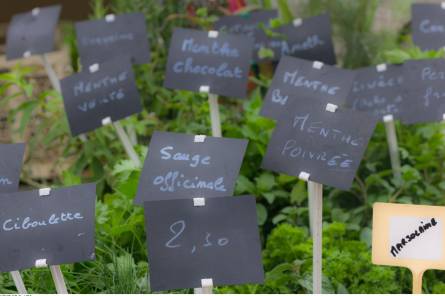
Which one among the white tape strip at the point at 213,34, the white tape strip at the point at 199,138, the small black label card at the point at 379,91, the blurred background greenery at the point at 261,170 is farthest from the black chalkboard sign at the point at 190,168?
the small black label card at the point at 379,91

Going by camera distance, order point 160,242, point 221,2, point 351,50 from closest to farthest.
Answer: point 160,242
point 351,50
point 221,2

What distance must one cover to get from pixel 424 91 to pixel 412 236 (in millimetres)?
845

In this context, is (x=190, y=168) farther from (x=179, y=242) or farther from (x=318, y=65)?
(x=318, y=65)

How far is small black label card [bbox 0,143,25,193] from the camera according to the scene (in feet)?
5.72

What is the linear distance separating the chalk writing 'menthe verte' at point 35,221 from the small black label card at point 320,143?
0.51m

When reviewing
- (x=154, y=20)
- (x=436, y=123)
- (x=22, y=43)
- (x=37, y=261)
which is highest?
(x=154, y=20)

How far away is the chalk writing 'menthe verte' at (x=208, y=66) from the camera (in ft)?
7.55

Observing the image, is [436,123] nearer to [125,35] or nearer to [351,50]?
[351,50]

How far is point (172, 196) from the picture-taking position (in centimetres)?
173

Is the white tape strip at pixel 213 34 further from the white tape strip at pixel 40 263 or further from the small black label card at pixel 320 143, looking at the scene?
the white tape strip at pixel 40 263

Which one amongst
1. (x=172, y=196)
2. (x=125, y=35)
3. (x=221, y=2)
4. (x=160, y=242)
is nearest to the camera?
(x=160, y=242)

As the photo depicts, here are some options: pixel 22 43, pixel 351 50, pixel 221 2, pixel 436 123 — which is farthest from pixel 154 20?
pixel 436 123

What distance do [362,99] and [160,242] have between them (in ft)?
3.84

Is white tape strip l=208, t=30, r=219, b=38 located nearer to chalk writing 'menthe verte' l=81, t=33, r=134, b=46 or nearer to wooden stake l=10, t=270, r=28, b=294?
chalk writing 'menthe verte' l=81, t=33, r=134, b=46
